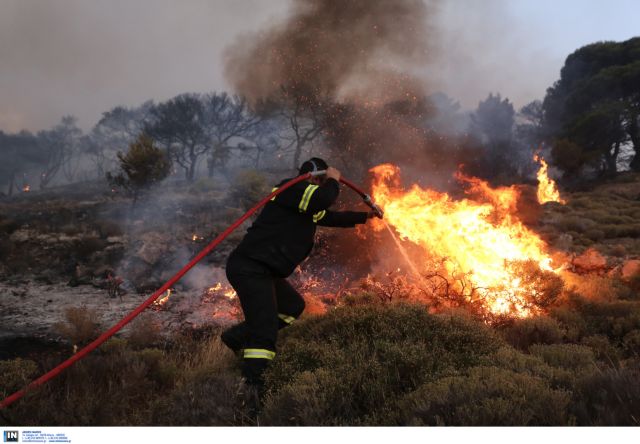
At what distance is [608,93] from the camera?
3133 centimetres

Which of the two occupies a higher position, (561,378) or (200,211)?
(200,211)

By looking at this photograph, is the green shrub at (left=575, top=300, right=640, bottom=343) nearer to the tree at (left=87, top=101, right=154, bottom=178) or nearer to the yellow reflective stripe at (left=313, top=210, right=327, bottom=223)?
the yellow reflective stripe at (left=313, top=210, right=327, bottom=223)

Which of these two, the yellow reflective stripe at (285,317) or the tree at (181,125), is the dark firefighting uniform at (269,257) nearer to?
the yellow reflective stripe at (285,317)

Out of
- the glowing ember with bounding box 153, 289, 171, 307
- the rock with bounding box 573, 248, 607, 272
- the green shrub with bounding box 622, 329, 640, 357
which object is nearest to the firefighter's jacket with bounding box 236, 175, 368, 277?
the green shrub with bounding box 622, 329, 640, 357

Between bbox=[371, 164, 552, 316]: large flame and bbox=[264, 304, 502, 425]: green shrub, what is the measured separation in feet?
6.43

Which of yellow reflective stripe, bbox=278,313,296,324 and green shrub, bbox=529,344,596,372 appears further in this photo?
yellow reflective stripe, bbox=278,313,296,324

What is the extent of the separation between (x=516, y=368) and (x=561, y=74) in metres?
44.3

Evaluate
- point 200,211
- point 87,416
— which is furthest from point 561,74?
point 87,416

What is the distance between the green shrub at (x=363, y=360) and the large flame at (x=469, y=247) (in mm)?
1961

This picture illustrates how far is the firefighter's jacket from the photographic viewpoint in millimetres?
3779

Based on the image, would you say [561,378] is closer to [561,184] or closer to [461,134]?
[461,134]

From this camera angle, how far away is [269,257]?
3828 mm

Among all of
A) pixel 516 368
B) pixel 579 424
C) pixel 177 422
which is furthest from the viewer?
pixel 516 368
